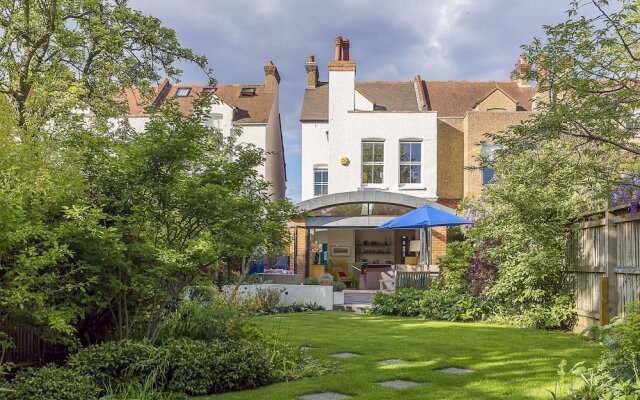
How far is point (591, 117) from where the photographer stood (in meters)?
6.54

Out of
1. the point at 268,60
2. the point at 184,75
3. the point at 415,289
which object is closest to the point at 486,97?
the point at 268,60

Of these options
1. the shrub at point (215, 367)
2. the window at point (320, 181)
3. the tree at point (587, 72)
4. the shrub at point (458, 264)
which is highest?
the window at point (320, 181)

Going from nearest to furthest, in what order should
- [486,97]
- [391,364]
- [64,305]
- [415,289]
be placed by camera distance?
1. [64,305]
2. [391,364]
3. [415,289]
4. [486,97]

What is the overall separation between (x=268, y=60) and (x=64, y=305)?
25749mm

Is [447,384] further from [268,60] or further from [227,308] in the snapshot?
[268,60]

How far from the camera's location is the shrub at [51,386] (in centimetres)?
510

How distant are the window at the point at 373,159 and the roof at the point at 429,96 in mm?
2482

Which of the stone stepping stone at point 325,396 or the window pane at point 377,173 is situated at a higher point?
the window pane at point 377,173

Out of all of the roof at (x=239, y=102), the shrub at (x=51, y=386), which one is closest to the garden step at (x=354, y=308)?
the shrub at (x=51, y=386)

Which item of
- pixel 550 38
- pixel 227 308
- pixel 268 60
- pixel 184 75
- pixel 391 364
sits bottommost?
pixel 391 364

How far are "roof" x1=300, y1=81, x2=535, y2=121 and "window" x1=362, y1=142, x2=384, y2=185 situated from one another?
2.48 metres

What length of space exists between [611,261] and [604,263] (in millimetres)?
345

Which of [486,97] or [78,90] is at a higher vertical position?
[486,97]

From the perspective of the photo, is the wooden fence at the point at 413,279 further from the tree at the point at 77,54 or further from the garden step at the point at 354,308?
the tree at the point at 77,54
